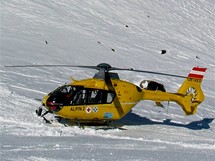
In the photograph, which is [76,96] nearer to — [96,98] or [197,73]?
[96,98]

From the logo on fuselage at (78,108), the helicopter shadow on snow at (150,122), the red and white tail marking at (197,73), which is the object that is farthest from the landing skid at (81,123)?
the red and white tail marking at (197,73)

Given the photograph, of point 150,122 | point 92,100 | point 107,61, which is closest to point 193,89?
point 150,122

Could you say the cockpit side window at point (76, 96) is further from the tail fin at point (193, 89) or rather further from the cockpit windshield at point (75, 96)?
the tail fin at point (193, 89)

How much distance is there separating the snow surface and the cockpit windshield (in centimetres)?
70

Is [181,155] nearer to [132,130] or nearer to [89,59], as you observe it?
[132,130]

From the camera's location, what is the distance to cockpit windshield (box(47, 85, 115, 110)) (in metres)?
12.0

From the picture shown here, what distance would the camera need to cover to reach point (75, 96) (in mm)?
12156

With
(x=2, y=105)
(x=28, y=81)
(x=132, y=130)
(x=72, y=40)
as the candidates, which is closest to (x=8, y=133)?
(x=2, y=105)

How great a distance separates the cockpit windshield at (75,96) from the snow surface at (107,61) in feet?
2.30

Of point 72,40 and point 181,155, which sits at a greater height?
point 72,40

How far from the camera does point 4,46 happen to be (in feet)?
68.0

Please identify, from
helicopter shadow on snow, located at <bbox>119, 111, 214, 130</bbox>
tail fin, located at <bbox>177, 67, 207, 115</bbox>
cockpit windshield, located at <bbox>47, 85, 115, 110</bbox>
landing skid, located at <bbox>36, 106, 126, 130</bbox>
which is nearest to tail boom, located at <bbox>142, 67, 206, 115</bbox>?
tail fin, located at <bbox>177, 67, 207, 115</bbox>

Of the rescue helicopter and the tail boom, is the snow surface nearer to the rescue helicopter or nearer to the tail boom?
the rescue helicopter

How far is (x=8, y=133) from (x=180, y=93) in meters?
5.99
